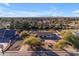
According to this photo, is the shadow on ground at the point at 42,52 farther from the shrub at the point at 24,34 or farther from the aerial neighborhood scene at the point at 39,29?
the shrub at the point at 24,34

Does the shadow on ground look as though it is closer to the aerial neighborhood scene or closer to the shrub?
A: the aerial neighborhood scene

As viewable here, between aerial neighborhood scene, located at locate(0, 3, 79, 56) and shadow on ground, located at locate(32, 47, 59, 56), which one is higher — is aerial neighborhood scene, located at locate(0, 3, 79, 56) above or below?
above

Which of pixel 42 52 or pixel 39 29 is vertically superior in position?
pixel 39 29

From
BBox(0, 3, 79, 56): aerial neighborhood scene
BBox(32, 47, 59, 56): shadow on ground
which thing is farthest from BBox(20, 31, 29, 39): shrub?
BBox(32, 47, 59, 56): shadow on ground

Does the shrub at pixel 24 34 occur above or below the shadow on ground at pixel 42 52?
above

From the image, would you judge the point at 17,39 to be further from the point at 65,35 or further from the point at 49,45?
the point at 65,35

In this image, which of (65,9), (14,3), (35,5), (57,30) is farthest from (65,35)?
(14,3)

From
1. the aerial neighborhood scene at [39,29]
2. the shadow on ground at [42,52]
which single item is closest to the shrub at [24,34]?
the aerial neighborhood scene at [39,29]

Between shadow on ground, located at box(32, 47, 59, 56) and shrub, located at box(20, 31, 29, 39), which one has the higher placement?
shrub, located at box(20, 31, 29, 39)
